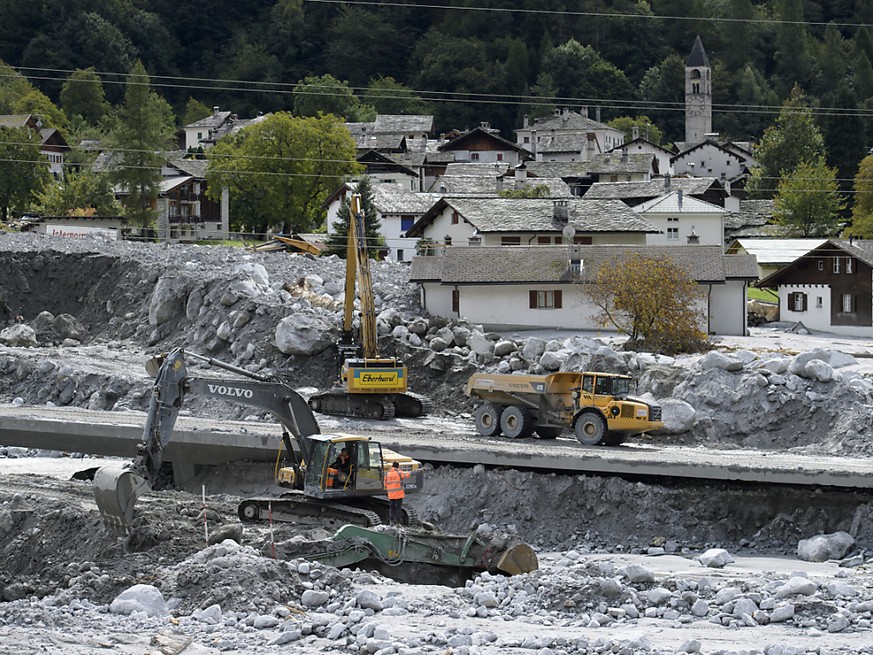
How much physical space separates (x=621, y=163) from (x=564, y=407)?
67.9 meters

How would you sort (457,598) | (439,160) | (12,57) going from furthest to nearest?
(12,57), (439,160), (457,598)

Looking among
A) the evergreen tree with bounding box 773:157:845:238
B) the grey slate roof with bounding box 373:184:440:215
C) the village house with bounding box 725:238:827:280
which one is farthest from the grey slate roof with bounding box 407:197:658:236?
the evergreen tree with bounding box 773:157:845:238

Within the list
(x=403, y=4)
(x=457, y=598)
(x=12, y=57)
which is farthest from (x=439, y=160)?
(x=457, y=598)

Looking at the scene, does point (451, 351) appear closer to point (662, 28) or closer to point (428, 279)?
point (428, 279)

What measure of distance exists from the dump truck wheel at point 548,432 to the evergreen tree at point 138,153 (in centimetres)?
5288

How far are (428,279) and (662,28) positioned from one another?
115 m

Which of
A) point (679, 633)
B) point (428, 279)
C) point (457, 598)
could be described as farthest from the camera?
point (428, 279)

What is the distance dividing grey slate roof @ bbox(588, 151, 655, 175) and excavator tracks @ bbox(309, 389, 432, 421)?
60.7 m

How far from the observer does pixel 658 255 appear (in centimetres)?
5125

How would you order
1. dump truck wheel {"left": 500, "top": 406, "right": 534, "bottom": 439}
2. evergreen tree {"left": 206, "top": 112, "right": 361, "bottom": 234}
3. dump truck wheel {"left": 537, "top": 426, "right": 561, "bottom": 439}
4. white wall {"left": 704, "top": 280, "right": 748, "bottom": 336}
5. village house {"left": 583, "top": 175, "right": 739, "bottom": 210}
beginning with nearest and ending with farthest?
dump truck wheel {"left": 500, "top": 406, "right": 534, "bottom": 439}, dump truck wheel {"left": 537, "top": 426, "right": 561, "bottom": 439}, white wall {"left": 704, "top": 280, "right": 748, "bottom": 336}, village house {"left": 583, "top": 175, "right": 739, "bottom": 210}, evergreen tree {"left": 206, "top": 112, "right": 361, "bottom": 234}

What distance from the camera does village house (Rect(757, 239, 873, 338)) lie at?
5969 centimetres

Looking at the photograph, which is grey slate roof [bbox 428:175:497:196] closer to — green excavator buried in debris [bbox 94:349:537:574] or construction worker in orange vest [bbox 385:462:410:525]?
green excavator buried in debris [bbox 94:349:537:574]

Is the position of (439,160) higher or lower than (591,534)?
higher

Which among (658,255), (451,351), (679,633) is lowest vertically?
(679,633)
